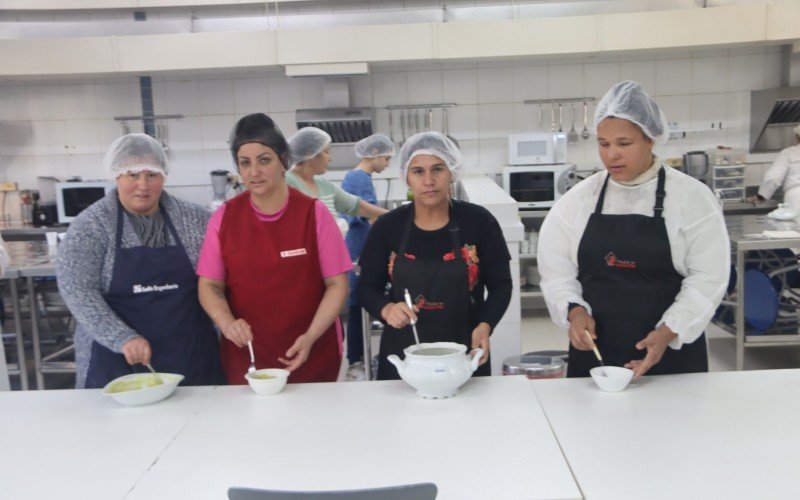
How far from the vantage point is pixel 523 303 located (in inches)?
221

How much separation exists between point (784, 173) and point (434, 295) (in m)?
4.65

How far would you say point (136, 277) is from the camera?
1951 mm

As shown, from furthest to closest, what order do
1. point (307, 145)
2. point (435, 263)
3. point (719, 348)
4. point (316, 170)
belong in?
point (719, 348) < point (316, 170) < point (307, 145) < point (435, 263)

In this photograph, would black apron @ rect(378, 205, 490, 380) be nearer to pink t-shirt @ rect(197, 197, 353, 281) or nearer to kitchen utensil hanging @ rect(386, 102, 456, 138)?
pink t-shirt @ rect(197, 197, 353, 281)

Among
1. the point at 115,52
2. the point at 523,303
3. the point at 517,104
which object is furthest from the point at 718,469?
the point at 115,52

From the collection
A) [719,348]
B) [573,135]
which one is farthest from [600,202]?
[573,135]

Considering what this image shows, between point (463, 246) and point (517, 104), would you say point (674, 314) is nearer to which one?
point (463, 246)

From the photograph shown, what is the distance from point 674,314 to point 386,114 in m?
4.75

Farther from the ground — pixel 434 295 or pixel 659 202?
pixel 659 202

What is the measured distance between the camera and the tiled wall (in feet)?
19.5

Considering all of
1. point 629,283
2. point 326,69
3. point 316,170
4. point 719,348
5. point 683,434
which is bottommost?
point 719,348

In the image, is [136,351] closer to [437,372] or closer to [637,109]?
[437,372]

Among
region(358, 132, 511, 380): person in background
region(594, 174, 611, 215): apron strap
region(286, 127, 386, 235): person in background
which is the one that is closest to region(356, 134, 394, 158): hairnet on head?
region(286, 127, 386, 235): person in background

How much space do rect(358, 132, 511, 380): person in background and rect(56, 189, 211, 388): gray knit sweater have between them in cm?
60
